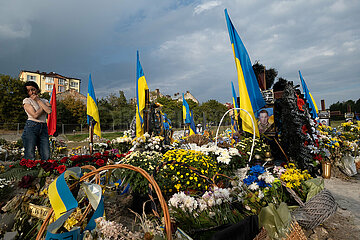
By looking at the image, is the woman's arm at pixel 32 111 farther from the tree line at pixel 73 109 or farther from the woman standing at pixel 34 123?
the tree line at pixel 73 109

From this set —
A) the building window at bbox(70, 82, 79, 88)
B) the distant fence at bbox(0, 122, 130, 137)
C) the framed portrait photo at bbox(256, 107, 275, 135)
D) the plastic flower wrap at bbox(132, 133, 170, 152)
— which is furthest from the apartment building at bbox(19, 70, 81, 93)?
the framed portrait photo at bbox(256, 107, 275, 135)

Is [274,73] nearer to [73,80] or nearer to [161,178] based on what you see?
[161,178]

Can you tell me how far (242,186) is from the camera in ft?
7.00

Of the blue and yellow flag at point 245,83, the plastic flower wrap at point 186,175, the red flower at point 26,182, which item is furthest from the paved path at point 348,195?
the red flower at point 26,182

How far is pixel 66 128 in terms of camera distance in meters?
25.2

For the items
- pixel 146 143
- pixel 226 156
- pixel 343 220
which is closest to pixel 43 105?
pixel 146 143

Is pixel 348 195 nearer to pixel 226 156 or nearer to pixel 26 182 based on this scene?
pixel 226 156

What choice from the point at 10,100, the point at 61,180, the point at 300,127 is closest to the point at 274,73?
the point at 300,127

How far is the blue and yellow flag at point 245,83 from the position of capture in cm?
386

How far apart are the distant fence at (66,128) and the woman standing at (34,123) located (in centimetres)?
1243

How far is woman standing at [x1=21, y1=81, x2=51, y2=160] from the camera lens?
3531 mm

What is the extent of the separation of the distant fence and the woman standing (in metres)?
12.4

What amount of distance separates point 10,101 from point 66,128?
836 cm

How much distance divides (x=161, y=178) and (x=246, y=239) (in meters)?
1.46
